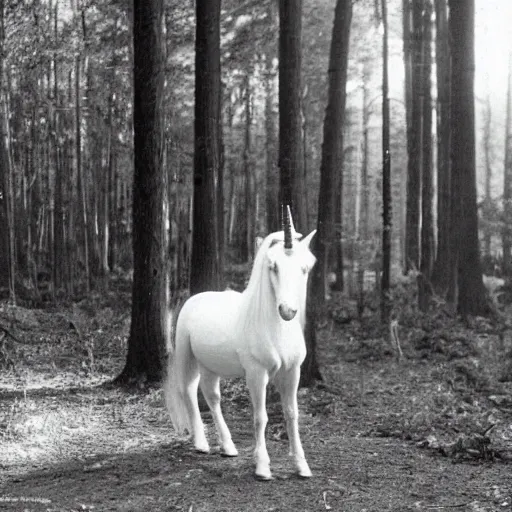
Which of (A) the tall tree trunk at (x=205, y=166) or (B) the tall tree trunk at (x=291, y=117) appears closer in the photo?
(B) the tall tree trunk at (x=291, y=117)

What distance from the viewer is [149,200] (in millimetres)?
12078

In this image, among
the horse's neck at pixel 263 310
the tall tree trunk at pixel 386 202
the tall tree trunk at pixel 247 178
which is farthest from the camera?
the tall tree trunk at pixel 247 178

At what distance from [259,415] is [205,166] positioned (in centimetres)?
557

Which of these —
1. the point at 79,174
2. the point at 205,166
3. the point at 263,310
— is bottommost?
the point at 263,310

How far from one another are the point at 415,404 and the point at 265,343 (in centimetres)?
446

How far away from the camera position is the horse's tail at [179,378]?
8.26 meters

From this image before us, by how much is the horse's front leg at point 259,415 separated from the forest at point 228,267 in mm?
120

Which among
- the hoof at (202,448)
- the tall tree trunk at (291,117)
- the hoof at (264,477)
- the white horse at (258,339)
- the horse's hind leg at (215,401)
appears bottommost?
the hoof at (202,448)

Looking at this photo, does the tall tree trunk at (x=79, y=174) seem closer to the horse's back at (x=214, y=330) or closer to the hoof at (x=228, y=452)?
the horse's back at (x=214, y=330)

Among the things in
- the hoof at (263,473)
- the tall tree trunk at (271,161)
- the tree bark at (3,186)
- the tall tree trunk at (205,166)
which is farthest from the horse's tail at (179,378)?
the tall tree trunk at (271,161)

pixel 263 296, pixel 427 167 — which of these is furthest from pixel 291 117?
pixel 427 167

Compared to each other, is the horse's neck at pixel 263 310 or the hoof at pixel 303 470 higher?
the horse's neck at pixel 263 310

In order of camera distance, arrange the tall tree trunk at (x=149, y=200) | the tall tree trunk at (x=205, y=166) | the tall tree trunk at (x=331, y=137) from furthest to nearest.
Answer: the tall tree trunk at (x=331, y=137) → the tall tree trunk at (x=149, y=200) → the tall tree trunk at (x=205, y=166)

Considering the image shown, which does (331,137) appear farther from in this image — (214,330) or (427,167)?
(214,330)
